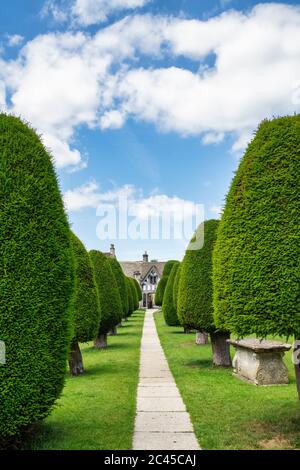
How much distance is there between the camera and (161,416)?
8.16 m

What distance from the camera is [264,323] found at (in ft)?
20.9

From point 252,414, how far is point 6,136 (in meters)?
5.98

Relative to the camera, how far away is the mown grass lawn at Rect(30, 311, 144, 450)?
259 inches

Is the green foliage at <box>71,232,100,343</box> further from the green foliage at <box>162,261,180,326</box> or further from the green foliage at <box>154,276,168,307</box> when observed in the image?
the green foliage at <box>154,276,168,307</box>

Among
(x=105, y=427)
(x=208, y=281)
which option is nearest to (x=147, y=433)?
(x=105, y=427)

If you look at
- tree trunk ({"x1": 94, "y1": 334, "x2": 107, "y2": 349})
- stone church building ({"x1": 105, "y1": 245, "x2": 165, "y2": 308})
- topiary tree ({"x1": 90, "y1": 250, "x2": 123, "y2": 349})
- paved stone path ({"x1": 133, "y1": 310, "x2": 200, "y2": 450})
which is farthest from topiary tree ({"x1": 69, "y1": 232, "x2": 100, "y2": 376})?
stone church building ({"x1": 105, "y1": 245, "x2": 165, "y2": 308})

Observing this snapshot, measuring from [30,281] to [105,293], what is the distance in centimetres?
1324

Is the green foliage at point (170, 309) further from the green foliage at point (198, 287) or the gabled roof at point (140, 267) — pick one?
the gabled roof at point (140, 267)

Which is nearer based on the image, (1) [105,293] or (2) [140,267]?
(1) [105,293]

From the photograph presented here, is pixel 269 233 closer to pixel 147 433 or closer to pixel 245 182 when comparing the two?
pixel 245 182

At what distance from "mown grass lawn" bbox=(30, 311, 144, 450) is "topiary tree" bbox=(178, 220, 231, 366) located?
2.31 meters

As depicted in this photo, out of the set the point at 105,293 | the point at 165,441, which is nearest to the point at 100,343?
the point at 105,293

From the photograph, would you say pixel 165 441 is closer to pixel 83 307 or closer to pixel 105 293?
pixel 83 307

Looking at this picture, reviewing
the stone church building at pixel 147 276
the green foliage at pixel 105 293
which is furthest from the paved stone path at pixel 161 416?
the stone church building at pixel 147 276
